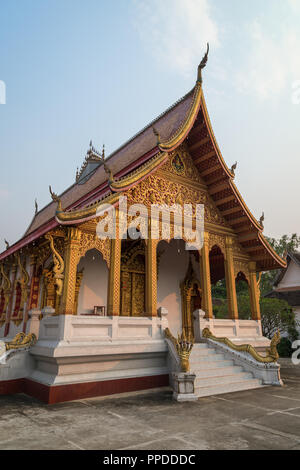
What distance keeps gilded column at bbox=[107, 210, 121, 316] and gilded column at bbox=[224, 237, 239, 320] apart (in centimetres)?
409

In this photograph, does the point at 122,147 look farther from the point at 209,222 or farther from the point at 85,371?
the point at 85,371

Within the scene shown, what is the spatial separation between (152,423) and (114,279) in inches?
131

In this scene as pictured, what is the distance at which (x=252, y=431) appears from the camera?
3.94m

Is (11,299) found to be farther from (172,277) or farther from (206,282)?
(206,282)

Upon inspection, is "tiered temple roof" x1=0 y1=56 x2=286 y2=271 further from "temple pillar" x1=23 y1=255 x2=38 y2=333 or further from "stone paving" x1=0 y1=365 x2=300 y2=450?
"stone paving" x1=0 y1=365 x2=300 y2=450

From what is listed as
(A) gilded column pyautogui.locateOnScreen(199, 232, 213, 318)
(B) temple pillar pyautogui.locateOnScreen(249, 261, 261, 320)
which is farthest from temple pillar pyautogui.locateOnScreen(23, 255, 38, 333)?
(B) temple pillar pyautogui.locateOnScreen(249, 261, 261, 320)

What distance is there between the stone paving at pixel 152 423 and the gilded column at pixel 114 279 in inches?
69.2

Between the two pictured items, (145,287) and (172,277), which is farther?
(172,277)

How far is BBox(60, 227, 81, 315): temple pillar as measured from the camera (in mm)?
6324

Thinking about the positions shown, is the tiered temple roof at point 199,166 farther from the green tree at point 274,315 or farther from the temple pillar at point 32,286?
the green tree at point 274,315

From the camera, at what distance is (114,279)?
7.08 meters

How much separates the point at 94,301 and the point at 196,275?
13.4 ft

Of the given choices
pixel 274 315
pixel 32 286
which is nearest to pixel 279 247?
pixel 274 315
